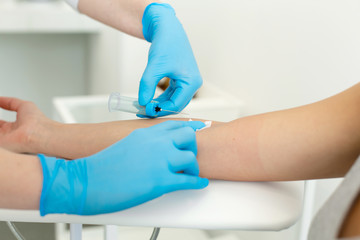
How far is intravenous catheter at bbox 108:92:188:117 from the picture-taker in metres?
0.95

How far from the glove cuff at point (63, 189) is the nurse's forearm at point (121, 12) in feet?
2.08

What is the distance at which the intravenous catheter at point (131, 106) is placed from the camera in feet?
3.12

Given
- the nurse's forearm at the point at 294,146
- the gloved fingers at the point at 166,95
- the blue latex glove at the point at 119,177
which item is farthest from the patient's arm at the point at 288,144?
the gloved fingers at the point at 166,95

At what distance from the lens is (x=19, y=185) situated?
655 millimetres

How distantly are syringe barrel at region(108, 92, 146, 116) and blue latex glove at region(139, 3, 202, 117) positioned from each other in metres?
0.04

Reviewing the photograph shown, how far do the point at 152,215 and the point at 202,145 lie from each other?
0.73ft

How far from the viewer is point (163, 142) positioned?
70cm

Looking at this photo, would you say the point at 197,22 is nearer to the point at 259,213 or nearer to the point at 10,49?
the point at 10,49

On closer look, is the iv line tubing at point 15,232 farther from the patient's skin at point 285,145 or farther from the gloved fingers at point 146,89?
the gloved fingers at point 146,89

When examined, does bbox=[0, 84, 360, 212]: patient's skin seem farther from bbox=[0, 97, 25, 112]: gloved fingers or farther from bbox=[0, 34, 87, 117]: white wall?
bbox=[0, 34, 87, 117]: white wall

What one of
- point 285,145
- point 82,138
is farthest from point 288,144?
point 82,138

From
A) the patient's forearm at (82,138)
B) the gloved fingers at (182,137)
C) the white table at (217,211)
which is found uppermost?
the patient's forearm at (82,138)

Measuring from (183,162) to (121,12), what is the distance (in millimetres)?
677

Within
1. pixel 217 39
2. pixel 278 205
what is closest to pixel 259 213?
pixel 278 205
